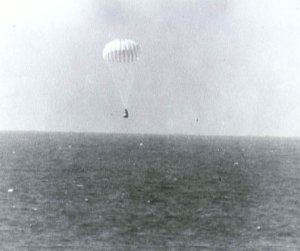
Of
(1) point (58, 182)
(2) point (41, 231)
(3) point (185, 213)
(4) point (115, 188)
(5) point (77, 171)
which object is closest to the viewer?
(2) point (41, 231)

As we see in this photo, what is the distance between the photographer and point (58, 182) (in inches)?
4134

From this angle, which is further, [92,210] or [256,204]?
[256,204]

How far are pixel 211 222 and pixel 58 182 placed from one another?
4062 cm

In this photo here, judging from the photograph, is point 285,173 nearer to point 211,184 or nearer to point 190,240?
point 211,184

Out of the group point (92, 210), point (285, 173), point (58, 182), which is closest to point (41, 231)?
point (92, 210)

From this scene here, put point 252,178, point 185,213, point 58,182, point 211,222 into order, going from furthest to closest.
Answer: point 252,178
point 58,182
point 185,213
point 211,222

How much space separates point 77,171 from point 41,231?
191 ft

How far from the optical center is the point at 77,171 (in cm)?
12381

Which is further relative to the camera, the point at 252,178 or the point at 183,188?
the point at 252,178

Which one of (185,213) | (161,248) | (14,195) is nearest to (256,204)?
(185,213)

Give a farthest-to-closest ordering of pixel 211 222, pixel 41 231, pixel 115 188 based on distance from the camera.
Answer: pixel 115 188, pixel 211 222, pixel 41 231

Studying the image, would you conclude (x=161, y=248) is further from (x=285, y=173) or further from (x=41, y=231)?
(x=285, y=173)

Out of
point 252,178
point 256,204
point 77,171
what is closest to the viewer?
point 256,204

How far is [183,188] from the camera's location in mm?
99125
